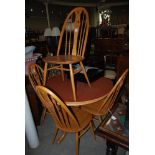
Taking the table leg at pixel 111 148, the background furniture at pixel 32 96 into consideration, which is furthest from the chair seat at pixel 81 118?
the background furniture at pixel 32 96

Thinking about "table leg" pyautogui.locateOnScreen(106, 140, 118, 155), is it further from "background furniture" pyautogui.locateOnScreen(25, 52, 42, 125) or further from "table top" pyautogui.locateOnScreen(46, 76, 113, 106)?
"background furniture" pyautogui.locateOnScreen(25, 52, 42, 125)

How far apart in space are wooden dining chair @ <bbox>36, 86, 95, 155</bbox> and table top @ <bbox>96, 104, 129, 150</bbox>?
1.04ft

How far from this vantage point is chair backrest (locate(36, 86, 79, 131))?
40.8 inches

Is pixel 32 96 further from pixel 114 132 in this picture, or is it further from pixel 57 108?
pixel 114 132

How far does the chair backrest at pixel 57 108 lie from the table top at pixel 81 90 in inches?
3.9

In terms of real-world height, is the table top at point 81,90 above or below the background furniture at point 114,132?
above

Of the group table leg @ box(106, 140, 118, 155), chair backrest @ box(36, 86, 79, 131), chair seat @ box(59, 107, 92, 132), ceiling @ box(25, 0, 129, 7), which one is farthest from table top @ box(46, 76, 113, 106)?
ceiling @ box(25, 0, 129, 7)

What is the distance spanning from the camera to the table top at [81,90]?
Answer: 4.10 ft

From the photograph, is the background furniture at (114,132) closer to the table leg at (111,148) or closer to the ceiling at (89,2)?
the table leg at (111,148)

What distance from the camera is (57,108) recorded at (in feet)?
3.69
